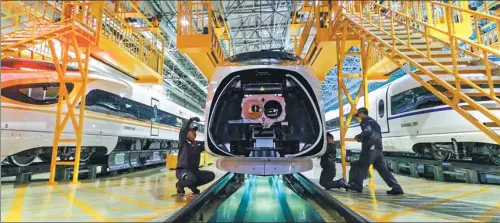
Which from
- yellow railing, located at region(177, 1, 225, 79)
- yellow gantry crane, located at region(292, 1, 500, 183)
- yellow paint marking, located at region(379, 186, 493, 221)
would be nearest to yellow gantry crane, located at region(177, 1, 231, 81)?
yellow railing, located at region(177, 1, 225, 79)

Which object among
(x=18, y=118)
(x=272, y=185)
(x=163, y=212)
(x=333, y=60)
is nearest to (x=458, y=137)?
(x=333, y=60)

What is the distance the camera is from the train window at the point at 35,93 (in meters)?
4.72

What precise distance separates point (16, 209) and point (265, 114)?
3137 mm

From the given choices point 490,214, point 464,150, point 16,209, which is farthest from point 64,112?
point 464,150

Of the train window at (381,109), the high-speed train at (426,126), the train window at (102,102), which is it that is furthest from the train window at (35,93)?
the train window at (381,109)

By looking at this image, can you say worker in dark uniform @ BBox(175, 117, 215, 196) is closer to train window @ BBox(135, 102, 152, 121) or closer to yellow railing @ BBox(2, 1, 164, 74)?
yellow railing @ BBox(2, 1, 164, 74)

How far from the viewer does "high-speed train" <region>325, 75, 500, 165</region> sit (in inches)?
210

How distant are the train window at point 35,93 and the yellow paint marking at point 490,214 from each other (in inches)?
268

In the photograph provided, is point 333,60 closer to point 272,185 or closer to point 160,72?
point 272,185

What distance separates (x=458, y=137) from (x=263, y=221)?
4240 millimetres

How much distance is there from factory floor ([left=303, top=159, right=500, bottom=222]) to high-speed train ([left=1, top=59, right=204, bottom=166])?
5.18 m

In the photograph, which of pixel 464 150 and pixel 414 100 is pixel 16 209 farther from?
pixel 464 150

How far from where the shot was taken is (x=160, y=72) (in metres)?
8.22

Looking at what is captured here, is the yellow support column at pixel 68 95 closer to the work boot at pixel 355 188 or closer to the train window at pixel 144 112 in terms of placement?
the train window at pixel 144 112
